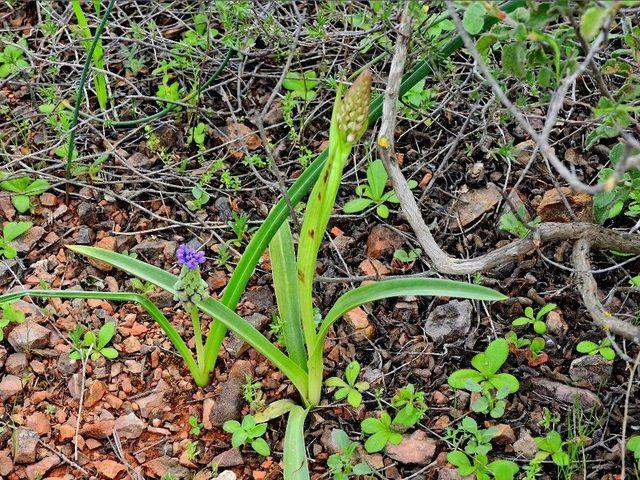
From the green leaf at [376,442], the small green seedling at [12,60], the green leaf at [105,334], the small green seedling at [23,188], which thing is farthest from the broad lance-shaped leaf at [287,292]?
the small green seedling at [12,60]

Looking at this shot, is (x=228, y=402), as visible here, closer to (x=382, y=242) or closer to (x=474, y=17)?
(x=382, y=242)

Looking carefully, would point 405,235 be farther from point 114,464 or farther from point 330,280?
point 114,464

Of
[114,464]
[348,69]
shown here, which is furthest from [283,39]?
[114,464]

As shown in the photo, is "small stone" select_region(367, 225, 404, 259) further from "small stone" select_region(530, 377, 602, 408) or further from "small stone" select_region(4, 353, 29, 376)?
"small stone" select_region(4, 353, 29, 376)

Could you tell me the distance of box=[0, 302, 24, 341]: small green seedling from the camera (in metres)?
1.98

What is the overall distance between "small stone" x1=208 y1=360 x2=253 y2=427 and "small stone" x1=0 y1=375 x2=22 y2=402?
47cm

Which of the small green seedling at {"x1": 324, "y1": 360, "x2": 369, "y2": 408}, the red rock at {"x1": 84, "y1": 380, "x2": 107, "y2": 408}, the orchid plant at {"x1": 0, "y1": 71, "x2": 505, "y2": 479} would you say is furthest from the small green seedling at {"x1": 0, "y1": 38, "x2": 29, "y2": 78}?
the small green seedling at {"x1": 324, "y1": 360, "x2": 369, "y2": 408}

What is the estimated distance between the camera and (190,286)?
1750 mm

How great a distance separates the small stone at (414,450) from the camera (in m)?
1.82

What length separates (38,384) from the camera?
1.99 meters

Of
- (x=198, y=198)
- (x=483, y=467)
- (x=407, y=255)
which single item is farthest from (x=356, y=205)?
(x=483, y=467)

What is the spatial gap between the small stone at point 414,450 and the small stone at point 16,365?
913 millimetres

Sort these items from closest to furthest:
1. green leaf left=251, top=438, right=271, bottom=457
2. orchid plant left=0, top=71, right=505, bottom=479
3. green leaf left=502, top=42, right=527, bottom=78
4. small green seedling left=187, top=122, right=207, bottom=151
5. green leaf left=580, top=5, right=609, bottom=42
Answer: green leaf left=580, top=5, right=609, bottom=42, green leaf left=502, top=42, right=527, bottom=78, orchid plant left=0, top=71, right=505, bottom=479, green leaf left=251, top=438, right=271, bottom=457, small green seedling left=187, top=122, right=207, bottom=151

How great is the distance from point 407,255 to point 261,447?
66 centimetres
